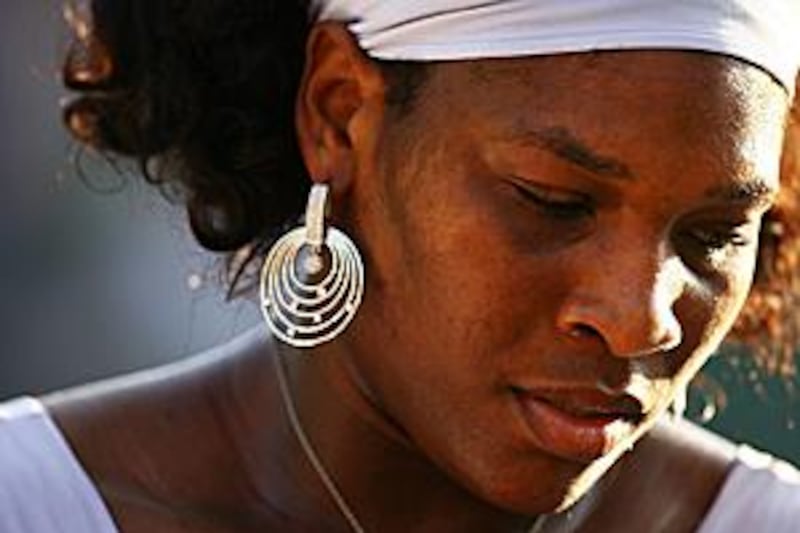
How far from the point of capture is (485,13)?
9.62 ft

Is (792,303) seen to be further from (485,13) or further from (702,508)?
(485,13)

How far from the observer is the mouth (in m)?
2.85

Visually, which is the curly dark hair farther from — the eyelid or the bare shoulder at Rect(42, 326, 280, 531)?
the eyelid

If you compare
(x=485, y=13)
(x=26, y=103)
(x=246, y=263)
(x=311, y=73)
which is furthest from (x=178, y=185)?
(x=26, y=103)

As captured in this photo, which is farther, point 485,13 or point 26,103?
point 26,103

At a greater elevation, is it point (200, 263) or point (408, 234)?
point (408, 234)

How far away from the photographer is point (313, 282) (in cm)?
304

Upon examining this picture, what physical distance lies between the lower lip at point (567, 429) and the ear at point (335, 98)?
332 millimetres

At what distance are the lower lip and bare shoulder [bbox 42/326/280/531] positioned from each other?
454 millimetres

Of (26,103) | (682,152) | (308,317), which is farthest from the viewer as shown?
(26,103)

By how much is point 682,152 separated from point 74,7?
2.83ft

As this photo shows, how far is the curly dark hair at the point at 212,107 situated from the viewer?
126 inches

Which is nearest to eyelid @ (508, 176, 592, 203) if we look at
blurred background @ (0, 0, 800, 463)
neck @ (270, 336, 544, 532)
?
neck @ (270, 336, 544, 532)

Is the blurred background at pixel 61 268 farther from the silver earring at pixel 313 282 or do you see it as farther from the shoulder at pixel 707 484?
the silver earring at pixel 313 282
